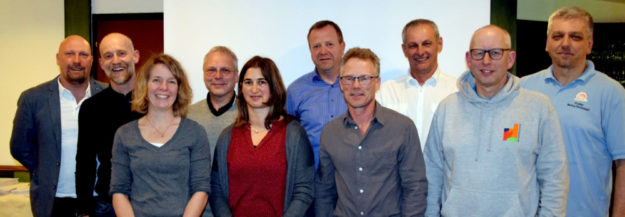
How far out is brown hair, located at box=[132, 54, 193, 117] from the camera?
2.21 m

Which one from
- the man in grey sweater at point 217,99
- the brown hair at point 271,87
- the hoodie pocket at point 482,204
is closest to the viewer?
the hoodie pocket at point 482,204

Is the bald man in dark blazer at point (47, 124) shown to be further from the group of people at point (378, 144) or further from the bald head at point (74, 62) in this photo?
the group of people at point (378, 144)

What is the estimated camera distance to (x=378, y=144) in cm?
204

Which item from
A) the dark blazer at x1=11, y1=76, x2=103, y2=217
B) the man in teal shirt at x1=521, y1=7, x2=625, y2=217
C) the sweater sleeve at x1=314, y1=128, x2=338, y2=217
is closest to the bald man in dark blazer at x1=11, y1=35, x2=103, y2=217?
the dark blazer at x1=11, y1=76, x2=103, y2=217

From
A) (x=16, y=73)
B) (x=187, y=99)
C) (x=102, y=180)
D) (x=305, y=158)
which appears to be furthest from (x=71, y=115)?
(x=16, y=73)

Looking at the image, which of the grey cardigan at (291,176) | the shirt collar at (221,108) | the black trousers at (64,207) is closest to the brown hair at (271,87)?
the grey cardigan at (291,176)

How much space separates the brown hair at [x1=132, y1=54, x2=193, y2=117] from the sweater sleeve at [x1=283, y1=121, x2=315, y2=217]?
639 mm

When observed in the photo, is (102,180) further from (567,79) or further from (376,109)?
(567,79)

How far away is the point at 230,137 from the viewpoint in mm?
2246

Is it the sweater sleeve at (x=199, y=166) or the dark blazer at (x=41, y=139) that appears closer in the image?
the sweater sleeve at (x=199, y=166)

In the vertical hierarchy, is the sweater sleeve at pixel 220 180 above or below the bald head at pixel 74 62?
below

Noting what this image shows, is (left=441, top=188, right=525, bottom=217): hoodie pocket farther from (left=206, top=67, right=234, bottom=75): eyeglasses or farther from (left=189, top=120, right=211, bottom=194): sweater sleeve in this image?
(left=206, top=67, right=234, bottom=75): eyeglasses

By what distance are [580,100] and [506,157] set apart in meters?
0.78

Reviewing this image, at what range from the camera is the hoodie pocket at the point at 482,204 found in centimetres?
188
